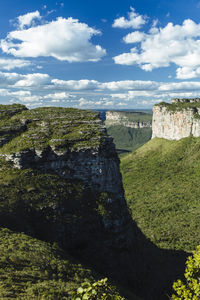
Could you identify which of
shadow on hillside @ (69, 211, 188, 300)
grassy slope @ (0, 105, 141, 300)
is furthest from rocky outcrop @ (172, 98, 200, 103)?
shadow on hillside @ (69, 211, 188, 300)

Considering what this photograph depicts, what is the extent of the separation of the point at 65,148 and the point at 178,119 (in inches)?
5462

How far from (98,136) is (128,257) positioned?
31.8m

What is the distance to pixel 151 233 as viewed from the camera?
8981cm

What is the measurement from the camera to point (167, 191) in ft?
389

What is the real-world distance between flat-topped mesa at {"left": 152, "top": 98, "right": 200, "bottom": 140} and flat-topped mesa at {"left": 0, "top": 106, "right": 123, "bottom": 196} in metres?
117

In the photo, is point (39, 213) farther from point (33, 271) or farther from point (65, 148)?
point (65, 148)

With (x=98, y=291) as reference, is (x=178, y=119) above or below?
above

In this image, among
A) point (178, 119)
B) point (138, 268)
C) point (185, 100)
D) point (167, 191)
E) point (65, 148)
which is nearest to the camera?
point (65, 148)

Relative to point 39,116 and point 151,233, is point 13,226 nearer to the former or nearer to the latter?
point 39,116

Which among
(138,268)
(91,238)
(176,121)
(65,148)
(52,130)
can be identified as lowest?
(138,268)

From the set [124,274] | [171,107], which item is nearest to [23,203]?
[124,274]

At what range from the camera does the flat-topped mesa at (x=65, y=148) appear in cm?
5619

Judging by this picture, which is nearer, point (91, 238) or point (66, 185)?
point (91, 238)

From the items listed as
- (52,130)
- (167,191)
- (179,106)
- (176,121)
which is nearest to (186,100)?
(179,106)
